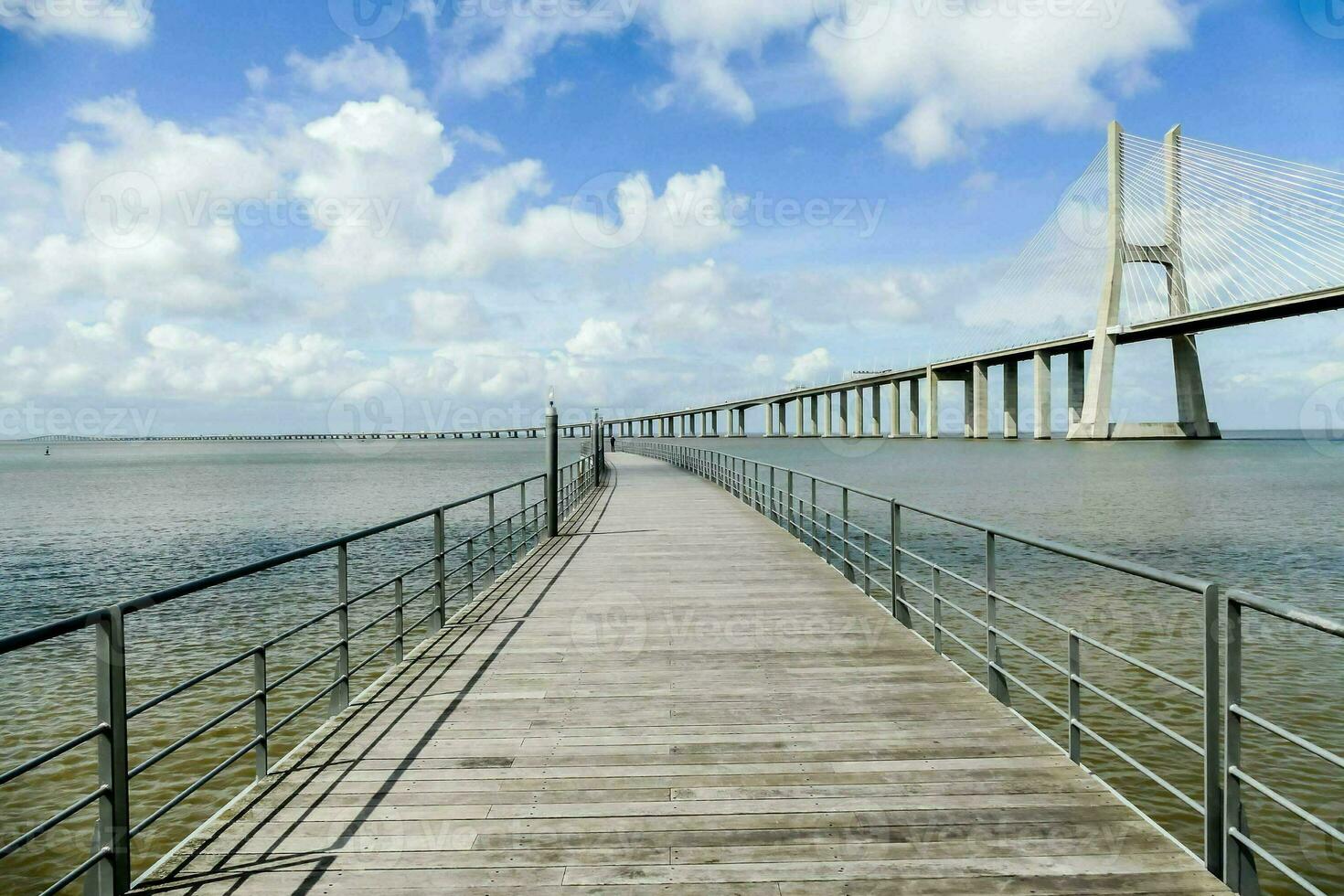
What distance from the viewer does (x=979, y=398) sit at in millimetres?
96688

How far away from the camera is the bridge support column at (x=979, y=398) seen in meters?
93.6

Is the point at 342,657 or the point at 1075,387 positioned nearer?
the point at 342,657

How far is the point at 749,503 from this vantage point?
792 inches

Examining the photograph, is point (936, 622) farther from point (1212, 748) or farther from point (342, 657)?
point (342, 657)

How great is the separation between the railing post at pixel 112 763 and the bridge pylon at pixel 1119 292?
254 feet

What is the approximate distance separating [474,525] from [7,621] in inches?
569

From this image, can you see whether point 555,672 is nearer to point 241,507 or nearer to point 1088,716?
point 1088,716

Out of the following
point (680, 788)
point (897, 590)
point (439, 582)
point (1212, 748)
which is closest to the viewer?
point (1212, 748)

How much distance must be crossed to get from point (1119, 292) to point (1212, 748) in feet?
255

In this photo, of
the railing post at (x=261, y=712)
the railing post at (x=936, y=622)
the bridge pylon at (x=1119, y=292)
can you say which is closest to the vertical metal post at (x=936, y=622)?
the railing post at (x=936, y=622)

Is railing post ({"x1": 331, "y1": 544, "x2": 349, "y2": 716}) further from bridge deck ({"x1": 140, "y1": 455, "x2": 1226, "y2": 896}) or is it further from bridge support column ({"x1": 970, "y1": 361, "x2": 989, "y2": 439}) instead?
bridge support column ({"x1": 970, "y1": 361, "x2": 989, "y2": 439})

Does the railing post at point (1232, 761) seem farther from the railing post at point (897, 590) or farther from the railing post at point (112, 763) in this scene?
the railing post at point (897, 590)

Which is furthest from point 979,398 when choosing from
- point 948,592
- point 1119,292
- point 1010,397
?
point 948,592

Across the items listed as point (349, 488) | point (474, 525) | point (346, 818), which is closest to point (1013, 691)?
point (346, 818)
